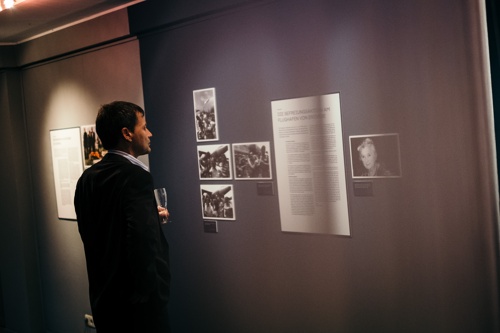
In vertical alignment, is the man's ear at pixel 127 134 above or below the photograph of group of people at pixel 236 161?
above

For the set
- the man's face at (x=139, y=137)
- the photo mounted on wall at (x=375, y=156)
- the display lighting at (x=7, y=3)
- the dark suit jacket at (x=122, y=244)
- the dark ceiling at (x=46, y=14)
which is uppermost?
the dark ceiling at (x=46, y=14)

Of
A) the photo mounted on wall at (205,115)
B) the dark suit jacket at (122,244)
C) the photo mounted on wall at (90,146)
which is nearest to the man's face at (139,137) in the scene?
the dark suit jacket at (122,244)

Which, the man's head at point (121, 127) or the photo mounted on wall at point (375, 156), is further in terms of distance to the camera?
the photo mounted on wall at point (375, 156)

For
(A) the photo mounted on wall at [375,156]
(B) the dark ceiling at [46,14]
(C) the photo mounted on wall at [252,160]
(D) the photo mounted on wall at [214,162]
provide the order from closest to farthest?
(A) the photo mounted on wall at [375,156], (C) the photo mounted on wall at [252,160], (D) the photo mounted on wall at [214,162], (B) the dark ceiling at [46,14]

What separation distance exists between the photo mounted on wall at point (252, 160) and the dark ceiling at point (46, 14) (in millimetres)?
1538

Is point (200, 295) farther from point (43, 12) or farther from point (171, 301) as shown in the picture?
point (43, 12)

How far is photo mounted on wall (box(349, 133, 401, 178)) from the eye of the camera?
320 cm

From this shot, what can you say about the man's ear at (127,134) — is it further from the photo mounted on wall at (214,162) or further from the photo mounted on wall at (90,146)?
the photo mounted on wall at (90,146)

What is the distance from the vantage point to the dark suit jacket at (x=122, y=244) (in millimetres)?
2777

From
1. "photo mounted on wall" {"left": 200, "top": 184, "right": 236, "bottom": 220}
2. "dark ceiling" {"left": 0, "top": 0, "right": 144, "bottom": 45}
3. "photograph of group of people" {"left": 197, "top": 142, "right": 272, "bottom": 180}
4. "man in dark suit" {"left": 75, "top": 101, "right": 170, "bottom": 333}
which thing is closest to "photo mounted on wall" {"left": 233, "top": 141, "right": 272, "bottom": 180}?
"photograph of group of people" {"left": 197, "top": 142, "right": 272, "bottom": 180}

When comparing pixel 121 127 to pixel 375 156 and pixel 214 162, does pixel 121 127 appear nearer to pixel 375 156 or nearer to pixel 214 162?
pixel 214 162

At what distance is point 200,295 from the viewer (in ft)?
14.6

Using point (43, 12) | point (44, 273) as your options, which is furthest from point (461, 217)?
point (44, 273)

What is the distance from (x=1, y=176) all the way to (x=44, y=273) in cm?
114
